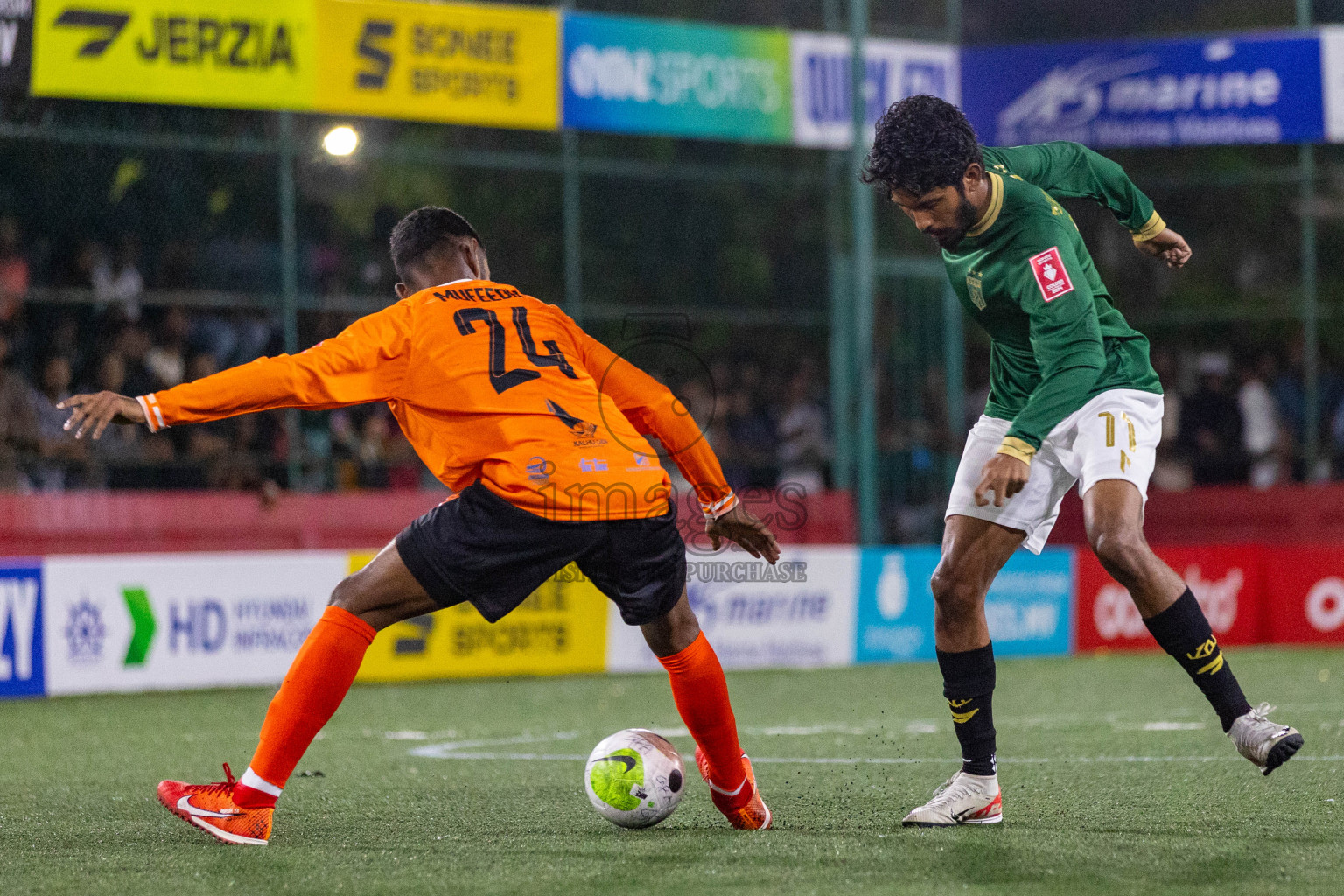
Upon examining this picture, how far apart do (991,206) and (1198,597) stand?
989 cm

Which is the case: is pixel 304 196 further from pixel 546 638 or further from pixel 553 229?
pixel 546 638

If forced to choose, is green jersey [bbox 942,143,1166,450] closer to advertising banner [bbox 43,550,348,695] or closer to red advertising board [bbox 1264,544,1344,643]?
advertising banner [bbox 43,550,348,695]

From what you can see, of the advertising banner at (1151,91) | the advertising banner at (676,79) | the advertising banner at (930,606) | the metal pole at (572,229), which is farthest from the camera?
the advertising banner at (1151,91)

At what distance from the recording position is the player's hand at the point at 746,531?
17.5 ft

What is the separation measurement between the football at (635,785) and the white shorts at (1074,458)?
1.16 m

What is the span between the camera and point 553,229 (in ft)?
54.0

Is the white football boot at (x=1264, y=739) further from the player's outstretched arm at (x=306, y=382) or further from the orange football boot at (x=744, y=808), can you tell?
the player's outstretched arm at (x=306, y=382)

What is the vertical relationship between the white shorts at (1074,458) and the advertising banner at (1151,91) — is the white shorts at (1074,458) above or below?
below

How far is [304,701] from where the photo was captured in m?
5.02

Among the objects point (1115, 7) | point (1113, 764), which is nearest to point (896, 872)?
point (1113, 764)

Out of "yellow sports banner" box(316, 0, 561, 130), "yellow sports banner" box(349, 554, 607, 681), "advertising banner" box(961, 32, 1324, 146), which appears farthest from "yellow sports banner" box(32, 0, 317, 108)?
"advertising banner" box(961, 32, 1324, 146)

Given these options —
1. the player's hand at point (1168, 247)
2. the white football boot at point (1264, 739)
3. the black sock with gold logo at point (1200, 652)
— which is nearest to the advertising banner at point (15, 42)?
the player's hand at point (1168, 247)

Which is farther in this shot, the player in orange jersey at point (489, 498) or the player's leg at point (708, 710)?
the player's leg at point (708, 710)

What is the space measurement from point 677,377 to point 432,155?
9.83 ft
